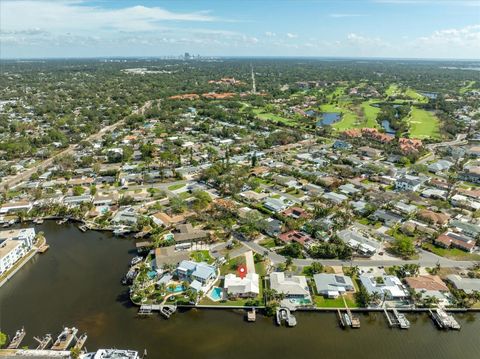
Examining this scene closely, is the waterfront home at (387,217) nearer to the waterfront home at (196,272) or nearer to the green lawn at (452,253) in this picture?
the green lawn at (452,253)

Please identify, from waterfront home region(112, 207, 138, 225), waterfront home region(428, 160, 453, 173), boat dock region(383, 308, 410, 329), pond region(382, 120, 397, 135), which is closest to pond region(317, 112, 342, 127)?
pond region(382, 120, 397, 135)

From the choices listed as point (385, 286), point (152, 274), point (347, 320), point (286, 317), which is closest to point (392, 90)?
→ point (385, 286)

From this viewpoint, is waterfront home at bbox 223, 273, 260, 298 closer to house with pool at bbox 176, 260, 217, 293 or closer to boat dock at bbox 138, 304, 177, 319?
house with pool at bbox 176, 260, 217, 293

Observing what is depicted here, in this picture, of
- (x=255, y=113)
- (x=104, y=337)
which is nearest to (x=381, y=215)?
(x=104, y=337)

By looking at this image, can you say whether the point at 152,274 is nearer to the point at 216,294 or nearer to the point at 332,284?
the point at 216,294

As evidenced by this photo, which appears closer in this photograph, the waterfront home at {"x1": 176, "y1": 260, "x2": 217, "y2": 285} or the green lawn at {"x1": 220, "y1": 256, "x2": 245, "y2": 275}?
the waterfront home at {"x1": 176, "y1": 260, "x2": 217, "y2": 285}

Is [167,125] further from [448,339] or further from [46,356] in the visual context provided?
[448,339]

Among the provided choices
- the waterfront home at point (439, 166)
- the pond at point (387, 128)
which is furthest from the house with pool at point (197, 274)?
the pond at point (387, 128)
